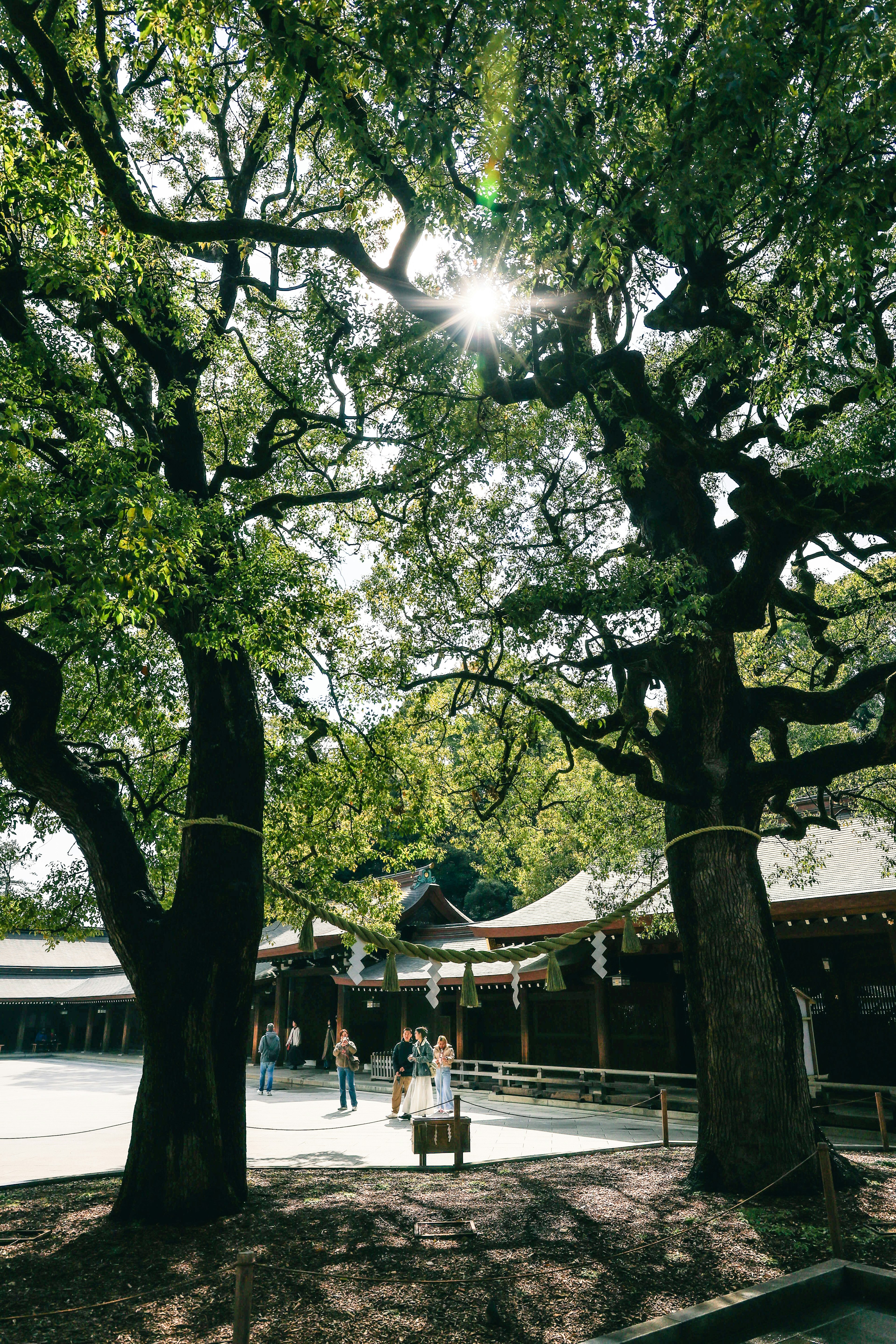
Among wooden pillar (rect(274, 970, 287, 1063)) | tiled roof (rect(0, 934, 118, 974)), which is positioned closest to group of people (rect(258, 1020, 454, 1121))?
wooden pillar (rect(274, 970, 287, 1063))

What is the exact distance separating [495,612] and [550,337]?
10.1 feet

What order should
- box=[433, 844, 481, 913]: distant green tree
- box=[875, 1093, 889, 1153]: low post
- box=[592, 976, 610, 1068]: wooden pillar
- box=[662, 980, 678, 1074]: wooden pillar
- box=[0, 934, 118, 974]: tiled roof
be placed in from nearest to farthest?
box=[875, 1093, 889, 1153]: low post < box=[662, 980, 678, 1074]: wooden pillar < box=[592, 976, 610, 1068]: wooden pillar < box=[0, 934, 118, 974]: tiled roof < box=[433, 844, 481, 913]: distant green tree

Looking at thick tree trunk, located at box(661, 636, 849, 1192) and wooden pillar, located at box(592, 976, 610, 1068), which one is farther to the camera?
wooden pillar, located at box(592, 976, 610, 1068)

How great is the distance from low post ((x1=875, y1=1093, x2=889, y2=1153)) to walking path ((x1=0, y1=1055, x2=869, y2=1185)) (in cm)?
93

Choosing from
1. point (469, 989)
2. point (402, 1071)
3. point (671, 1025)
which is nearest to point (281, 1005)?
point (402, 1071)

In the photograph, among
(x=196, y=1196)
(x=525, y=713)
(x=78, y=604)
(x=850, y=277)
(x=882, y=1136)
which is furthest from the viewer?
(x=525, y=713)

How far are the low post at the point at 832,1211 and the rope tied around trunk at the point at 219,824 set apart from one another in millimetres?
5546

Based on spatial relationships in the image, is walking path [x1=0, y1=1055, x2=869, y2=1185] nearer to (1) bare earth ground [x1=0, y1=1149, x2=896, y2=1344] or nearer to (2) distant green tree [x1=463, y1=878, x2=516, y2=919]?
(1) bare earth ground [x1=0, y1=1149, x2=896, y2=1344]

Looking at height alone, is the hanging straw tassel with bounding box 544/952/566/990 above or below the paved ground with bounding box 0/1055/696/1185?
above

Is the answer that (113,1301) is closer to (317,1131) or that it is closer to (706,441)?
(706,441)

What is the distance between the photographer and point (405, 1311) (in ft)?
17.0

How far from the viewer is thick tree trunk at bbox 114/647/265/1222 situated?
6.97 metres

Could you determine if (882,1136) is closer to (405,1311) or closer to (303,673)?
(405,1311)

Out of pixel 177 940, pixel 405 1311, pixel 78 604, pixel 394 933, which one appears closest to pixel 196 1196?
pixel 177 940
